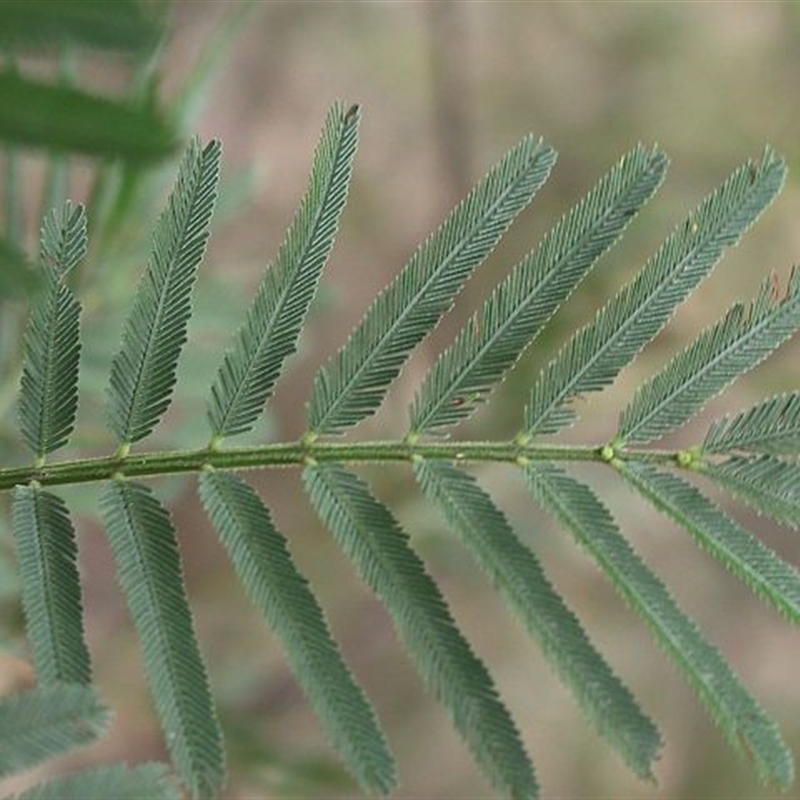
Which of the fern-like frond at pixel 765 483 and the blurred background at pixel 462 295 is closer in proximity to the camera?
the fern-like frond at pixel 765 483

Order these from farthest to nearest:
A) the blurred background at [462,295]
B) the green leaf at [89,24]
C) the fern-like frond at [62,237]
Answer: the blurred background at [462,295] → the fern-like frond at [62,237] → the green leaf at [89,24]

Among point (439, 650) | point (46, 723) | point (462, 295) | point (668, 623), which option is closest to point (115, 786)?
point (46, 723)

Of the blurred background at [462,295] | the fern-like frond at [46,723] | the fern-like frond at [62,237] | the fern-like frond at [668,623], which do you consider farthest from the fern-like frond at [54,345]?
the blurred background at [462,295]

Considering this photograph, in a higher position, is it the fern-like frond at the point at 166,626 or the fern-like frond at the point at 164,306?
the fern-like frond at the point at 164,306

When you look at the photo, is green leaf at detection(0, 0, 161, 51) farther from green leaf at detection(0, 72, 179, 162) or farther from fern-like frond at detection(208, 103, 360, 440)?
fern-like frond at detection(208, 103, 360, 440)

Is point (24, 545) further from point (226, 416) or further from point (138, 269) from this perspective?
point (138, 269)

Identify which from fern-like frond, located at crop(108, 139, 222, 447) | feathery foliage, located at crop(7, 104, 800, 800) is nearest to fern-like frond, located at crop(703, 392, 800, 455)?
feathery foliage, located at crop(7, 104, 800, 800)

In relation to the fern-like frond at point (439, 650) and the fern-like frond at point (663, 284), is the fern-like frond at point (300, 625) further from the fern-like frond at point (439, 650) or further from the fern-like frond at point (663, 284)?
the fern-like frond at point (663, 284)
